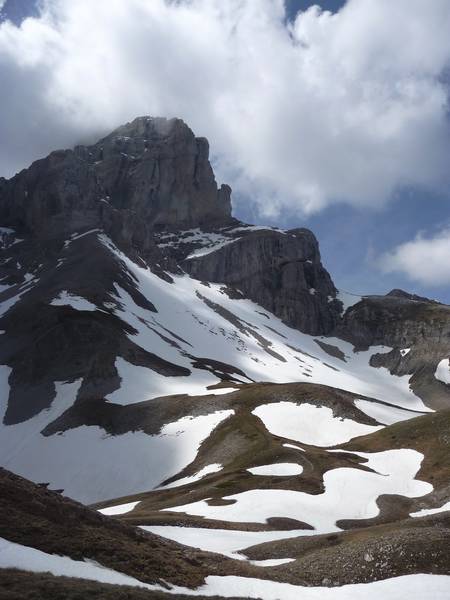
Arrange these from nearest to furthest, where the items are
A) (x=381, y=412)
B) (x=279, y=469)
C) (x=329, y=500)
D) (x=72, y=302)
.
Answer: (x=329, y=500) < (x=279, y=469) < (x=381, y=412) < (x=72, y=302)

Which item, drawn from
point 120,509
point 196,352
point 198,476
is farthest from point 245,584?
point 196,352

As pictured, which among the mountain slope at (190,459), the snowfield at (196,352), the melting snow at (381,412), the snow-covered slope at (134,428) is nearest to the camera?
the mountain slope at (190,459)

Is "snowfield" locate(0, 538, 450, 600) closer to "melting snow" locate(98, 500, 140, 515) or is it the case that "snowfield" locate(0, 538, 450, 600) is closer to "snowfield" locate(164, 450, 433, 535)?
"snowfield" locate(164, 450, 433, 535)

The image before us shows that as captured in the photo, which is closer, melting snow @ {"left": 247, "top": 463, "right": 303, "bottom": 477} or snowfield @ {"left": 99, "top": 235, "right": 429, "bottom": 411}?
melting snow @ {"left": 247, "top": 463, "right": 303, "bottom": 477}

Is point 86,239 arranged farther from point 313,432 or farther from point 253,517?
point 253,517

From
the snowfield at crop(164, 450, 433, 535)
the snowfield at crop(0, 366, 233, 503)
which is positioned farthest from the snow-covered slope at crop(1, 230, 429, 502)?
the snowfield at crop(164, 450, 433, 535)

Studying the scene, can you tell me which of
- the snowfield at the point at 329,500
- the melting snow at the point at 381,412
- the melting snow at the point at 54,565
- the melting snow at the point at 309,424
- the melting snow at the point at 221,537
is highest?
the melting snow at the point at 381,412

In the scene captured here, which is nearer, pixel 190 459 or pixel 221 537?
pixel 221 537

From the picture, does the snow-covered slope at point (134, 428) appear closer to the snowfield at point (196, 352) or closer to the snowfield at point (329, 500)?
the snowfield at point (196, 352)

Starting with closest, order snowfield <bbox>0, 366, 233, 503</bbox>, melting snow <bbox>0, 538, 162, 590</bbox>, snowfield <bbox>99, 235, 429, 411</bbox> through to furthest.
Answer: melting snow <bbox>0, 538, 162, 590</bbox>
snowfield <bbox>0, 366, 233, 503</bbox>
snowfield <bbox>99, 235, 429, 411</bbox>

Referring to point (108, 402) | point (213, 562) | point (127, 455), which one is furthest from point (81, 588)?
point (108, 402)

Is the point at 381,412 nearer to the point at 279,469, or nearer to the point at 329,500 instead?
the point at 279,469

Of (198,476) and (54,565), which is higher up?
(198,476)

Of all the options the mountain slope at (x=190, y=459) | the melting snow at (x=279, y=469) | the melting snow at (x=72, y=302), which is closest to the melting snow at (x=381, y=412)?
the mountain slope at (x=190, y=459)
